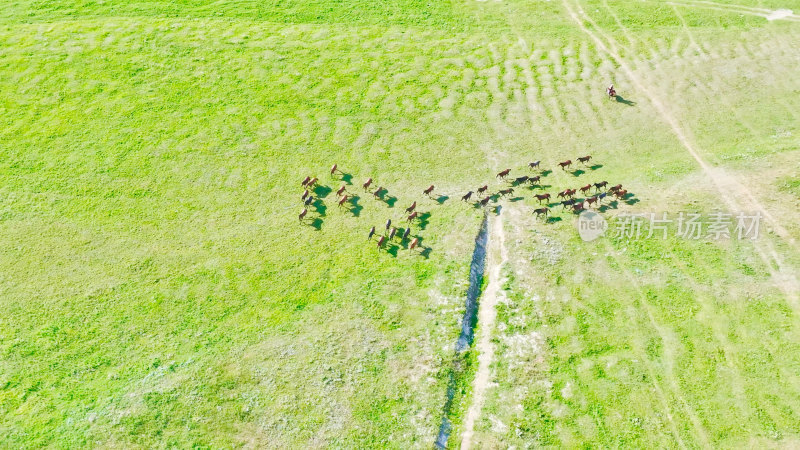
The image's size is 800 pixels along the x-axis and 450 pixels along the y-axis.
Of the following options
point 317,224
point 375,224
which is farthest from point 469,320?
point 317,224

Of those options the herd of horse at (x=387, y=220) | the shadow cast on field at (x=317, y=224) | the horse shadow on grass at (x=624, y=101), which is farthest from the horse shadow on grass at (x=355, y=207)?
the horse shadow on grass at (x=624, y=101)

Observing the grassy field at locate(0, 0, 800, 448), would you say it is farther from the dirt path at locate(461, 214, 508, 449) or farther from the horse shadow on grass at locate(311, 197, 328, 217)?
the dirt path at locate(461, 214, 508, 449)

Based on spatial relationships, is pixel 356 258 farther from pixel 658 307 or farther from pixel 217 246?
pixel 658 307

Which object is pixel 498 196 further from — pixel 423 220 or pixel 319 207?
pixel 319 207

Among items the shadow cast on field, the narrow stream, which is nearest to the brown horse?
the narrow stream

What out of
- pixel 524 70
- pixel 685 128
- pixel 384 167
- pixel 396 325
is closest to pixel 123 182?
pixel 384 167

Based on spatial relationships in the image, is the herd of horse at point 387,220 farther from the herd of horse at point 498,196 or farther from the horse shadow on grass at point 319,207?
the horse shadow on grass at point 319,207
